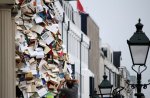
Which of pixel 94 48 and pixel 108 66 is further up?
pixel 94 48

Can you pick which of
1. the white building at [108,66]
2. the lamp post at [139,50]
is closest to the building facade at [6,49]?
the lamp post at [139,50]

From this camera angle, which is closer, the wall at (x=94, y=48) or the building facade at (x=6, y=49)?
the building facade at (x=6, y=49)

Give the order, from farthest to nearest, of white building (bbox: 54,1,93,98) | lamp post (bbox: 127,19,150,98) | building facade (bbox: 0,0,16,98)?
white building (bbox: 54,1,93,98)
building facade (bbox: 0,0,16,98)
lamp post (bbox: 127,19,150,98)

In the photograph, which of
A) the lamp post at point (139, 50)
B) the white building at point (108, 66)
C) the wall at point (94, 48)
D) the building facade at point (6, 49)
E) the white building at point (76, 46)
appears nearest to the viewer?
the lamp post at point (139, 50)

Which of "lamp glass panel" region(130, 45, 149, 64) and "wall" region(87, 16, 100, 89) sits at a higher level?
"wall" region(87, 16, 100, 89)

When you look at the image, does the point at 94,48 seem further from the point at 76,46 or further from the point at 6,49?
the point at 6,49

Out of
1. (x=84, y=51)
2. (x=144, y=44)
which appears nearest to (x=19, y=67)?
(x=144, y=44)

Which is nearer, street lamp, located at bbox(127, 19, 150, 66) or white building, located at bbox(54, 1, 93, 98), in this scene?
street lamp, located at bbox(127, 19, 150, 66)

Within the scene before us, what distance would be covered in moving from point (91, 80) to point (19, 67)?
66316 mm

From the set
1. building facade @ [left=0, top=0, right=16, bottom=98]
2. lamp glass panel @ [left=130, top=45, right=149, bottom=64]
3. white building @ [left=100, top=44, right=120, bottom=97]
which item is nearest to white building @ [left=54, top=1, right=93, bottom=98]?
white building @ [left=100, top=44, right=120, bottom=97]

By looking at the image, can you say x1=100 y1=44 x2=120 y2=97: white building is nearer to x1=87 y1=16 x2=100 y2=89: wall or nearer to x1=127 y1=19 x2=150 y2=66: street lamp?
x1=87 y1=16 x2=100 y2=89: wall

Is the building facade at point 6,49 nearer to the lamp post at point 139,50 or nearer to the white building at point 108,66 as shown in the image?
the lamp post at point 139,50

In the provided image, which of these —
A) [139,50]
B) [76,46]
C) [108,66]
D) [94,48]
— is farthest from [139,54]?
[108,66]

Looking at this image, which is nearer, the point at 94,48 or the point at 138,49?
the point at 138,49
